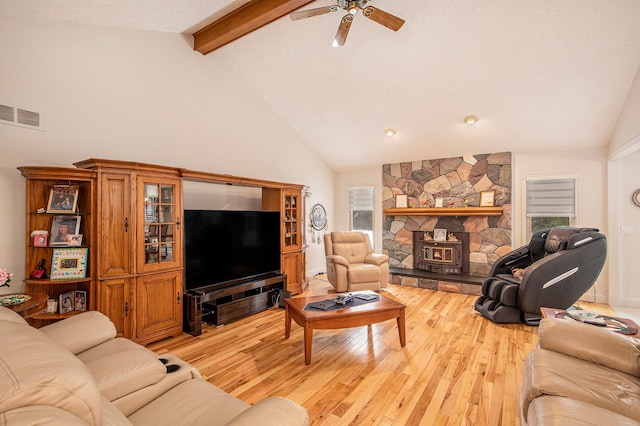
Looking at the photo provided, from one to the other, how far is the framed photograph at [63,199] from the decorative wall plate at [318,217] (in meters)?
4.16

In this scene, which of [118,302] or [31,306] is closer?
[31,306]

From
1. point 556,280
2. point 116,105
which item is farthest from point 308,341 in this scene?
point 116,105

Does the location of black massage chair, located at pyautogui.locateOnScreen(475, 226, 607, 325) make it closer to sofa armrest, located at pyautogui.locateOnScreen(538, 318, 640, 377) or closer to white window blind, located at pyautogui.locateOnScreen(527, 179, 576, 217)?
white window blind, located at pyautogui.locateOnScreen(527, 179, 576, 217)

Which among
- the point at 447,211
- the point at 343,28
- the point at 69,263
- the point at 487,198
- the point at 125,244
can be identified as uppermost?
the point at 343,28

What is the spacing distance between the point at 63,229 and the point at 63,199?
282 mm

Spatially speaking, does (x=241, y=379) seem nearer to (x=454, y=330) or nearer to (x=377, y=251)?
(x=454, y=330)

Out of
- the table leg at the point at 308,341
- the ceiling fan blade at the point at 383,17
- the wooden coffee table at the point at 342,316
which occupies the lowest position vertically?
the table leg at the point at 308,341

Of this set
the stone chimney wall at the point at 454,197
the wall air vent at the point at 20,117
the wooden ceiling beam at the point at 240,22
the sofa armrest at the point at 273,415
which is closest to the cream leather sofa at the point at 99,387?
the sofa armrest at the point at 273,415

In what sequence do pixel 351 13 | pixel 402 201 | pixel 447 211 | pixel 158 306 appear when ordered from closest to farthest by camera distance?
pixel 351 13
pixel 158 306
pixel 447 211
pixel 402 201

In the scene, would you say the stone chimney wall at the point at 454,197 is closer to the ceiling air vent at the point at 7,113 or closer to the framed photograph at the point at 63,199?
the framed photograph at the point at 63,199

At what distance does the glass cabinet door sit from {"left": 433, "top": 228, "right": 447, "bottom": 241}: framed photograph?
4530mm

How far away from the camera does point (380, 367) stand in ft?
9.04

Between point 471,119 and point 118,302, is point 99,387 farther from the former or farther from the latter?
point 471,119

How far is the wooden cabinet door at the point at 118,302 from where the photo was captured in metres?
2.96
